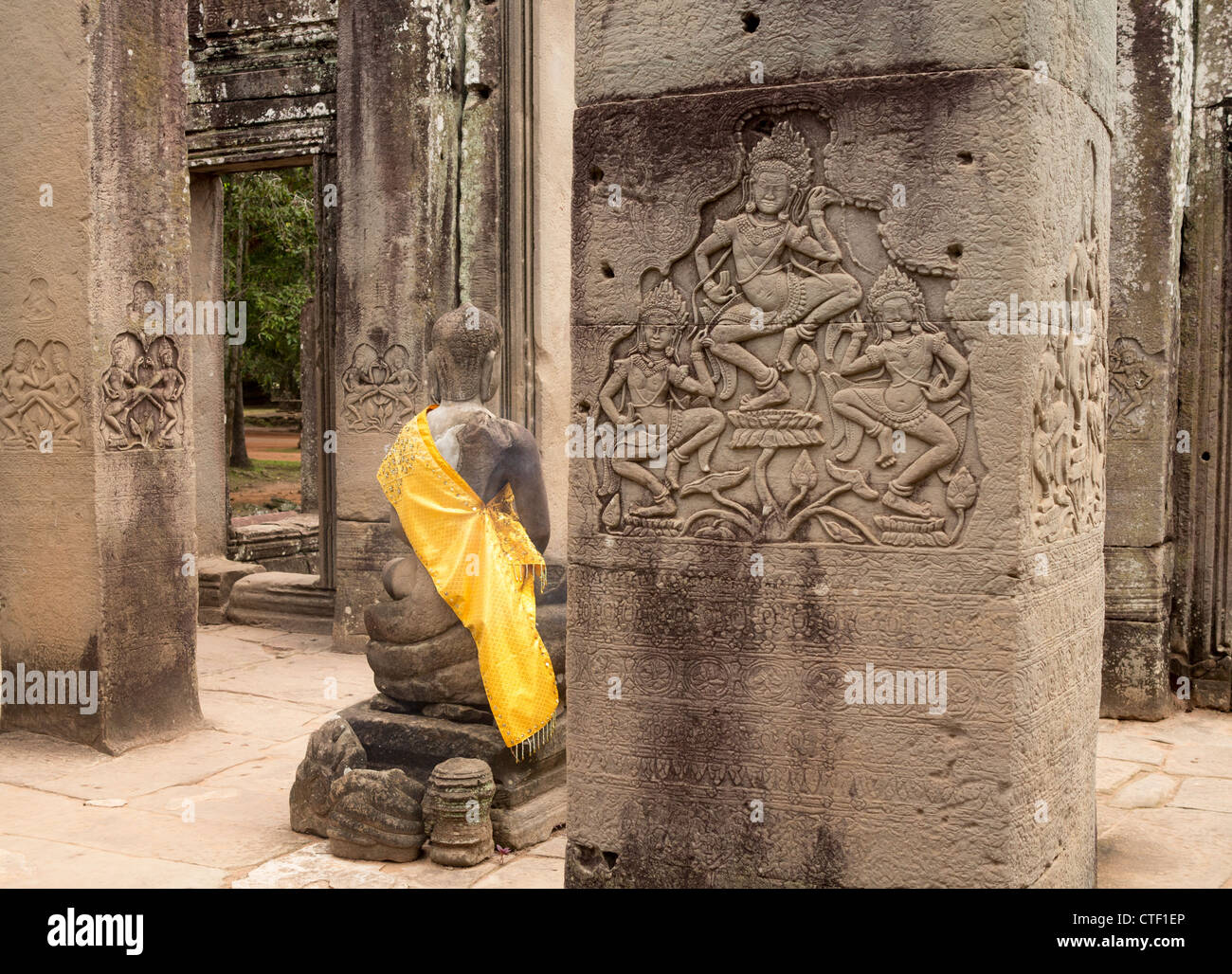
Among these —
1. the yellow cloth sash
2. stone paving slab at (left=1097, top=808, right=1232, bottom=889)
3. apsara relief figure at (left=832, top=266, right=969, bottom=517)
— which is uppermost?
apsara relief figure at (left=832, top=266, right=969, bottom=517)

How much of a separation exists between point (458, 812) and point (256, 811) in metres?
1.15

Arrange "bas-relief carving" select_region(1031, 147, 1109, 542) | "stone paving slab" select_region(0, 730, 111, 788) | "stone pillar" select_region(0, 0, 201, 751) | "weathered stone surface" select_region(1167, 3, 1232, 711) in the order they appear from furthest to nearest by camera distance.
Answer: "weathered stone surface" select_region(1167, 3, 1232, 711), "stone pillar" select_region(0, 0, 201, 751), "stone paving slab" select_region(0, 730, 111, 788), "bas-relief carving" select_region(1031, 147, 1109, 542)

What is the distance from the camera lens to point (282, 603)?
30.2 ft

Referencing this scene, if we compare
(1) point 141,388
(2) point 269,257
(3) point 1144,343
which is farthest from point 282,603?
(2) point 269,257

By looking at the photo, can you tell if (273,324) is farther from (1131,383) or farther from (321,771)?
(321,771)

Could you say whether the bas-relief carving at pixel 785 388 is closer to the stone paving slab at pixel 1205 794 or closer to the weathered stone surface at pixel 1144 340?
the stone paving slab at pixel 1205 794

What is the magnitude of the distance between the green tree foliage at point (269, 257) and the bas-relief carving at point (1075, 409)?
1075 cm

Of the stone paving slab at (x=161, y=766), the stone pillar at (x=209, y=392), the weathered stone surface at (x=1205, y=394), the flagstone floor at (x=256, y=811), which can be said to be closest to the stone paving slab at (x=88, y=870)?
the flagstone floor at (x=256, y=811)

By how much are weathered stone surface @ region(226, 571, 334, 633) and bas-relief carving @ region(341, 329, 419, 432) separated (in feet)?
5.08

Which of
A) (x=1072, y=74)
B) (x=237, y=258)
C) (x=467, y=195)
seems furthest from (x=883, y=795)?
(x=237, y=258)

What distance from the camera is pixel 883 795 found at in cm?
308

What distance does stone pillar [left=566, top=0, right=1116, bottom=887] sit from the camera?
116 inches

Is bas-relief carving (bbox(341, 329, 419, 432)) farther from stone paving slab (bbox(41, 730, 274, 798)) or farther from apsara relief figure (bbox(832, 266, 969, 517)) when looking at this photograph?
apsara relief figure (bbox(832, 266, 969, 517))

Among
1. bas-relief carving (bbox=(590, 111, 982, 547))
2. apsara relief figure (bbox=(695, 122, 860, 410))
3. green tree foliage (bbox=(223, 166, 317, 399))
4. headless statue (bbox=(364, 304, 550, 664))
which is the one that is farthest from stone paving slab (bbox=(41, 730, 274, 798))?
green tree foliage (bbox=(223, 166, 317, 399))
